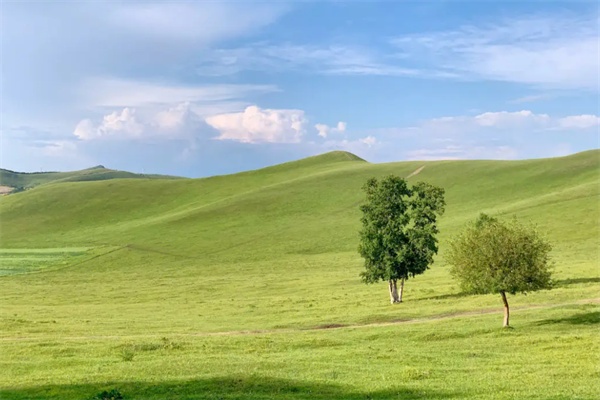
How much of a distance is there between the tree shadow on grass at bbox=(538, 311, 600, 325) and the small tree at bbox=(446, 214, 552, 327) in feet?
9.34

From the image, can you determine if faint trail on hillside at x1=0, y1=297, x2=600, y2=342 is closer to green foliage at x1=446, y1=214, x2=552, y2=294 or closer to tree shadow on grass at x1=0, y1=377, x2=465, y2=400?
green foliage at x1=446, y1=214, x2=552, y2=294

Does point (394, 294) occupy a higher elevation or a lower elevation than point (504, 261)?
lower

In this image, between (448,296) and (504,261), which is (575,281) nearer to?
(448,296)

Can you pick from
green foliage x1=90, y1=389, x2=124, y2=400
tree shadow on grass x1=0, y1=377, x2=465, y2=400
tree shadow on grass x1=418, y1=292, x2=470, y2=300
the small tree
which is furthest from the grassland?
the small tree

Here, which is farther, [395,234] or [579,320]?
[395,234]

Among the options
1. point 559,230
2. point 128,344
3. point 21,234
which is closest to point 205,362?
point 128,344

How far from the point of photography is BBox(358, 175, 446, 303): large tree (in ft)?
249

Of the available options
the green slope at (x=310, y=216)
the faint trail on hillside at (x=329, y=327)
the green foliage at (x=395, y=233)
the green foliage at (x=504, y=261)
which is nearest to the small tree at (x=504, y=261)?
the green foliage at (x=504, y=261)

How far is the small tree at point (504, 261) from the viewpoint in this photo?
50812 millimetres

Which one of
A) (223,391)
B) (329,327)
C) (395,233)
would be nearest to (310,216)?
(395,233)

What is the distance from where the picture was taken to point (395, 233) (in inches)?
3051

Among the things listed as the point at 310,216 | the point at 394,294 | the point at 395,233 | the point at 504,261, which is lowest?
the point at 394,294

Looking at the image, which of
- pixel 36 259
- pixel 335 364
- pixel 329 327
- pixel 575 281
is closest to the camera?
pixel 335 364

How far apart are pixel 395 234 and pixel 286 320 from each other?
75.0ft
